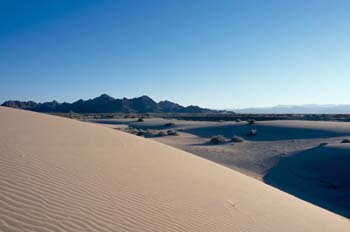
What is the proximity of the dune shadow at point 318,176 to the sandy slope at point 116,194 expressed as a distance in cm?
445

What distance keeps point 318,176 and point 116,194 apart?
12.4m

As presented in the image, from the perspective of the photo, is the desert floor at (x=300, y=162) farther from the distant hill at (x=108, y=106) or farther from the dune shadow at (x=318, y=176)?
the distant hill at (x=108, y=106)

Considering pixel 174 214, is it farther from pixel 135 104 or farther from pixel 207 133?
pixel 135 104

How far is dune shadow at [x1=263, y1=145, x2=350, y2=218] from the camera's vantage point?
12.6m

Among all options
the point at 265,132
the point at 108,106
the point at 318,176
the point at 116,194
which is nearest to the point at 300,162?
the point at 318,176

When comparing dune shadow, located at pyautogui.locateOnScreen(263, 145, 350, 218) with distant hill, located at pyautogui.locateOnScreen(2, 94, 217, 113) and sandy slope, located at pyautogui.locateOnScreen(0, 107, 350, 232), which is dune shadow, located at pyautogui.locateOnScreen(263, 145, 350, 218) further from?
distant hill, located at pyautogui.locateOnScreen(2, 94, 217, 113)

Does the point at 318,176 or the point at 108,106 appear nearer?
the point at 318,176

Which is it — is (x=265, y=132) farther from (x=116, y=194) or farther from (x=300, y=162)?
(x=116, y=194)

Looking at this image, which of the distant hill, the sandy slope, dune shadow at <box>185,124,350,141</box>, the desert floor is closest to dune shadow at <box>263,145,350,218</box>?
the desert floor

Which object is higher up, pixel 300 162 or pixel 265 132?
pixel 265 132

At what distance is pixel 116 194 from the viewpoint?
5.65 m

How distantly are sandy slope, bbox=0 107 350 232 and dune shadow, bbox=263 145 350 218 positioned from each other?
4.45 metres

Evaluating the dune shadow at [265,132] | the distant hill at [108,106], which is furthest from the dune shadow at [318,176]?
the distant hill at [108,106]

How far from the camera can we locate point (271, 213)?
704 cm
